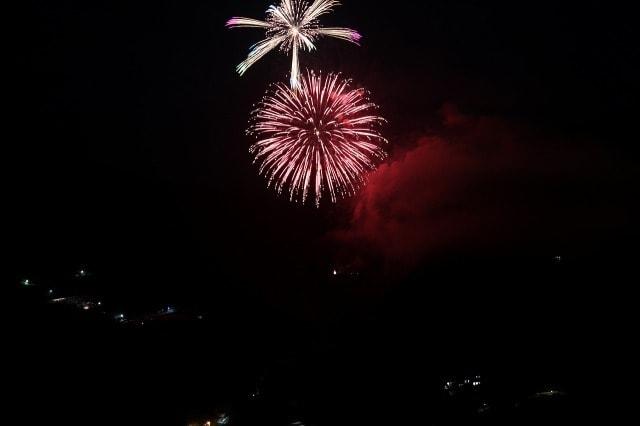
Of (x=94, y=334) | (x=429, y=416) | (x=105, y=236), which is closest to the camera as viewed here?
(x=429, y=416)

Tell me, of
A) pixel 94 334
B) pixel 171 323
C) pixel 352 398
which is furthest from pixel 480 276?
pixel 94 334

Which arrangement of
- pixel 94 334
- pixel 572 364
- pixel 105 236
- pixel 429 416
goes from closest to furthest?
pixel 429 416
pixel 572 364
pixel 94 334
pixel 105 236

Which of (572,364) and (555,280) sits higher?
(555,280)

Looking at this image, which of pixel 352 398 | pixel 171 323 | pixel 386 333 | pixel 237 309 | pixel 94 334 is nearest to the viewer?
pixel 352 398

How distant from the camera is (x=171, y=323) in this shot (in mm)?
27812

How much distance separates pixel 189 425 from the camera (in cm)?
1492

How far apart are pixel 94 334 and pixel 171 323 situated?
722 centimetres

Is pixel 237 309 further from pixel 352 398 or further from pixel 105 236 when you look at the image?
pixel 352 398

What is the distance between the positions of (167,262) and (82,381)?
79.4 ft

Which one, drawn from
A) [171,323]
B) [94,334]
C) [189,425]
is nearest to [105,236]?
[171,323]

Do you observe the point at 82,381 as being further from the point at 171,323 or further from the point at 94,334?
the point at 171,323

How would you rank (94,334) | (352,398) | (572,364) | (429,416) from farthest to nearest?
(94,334) < (572,364) < (352,398) < (429,416)

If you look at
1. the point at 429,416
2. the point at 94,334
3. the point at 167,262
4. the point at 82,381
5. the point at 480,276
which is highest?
the point at 167,262

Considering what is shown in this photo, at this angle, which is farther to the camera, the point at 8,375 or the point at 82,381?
the point at 82,381
